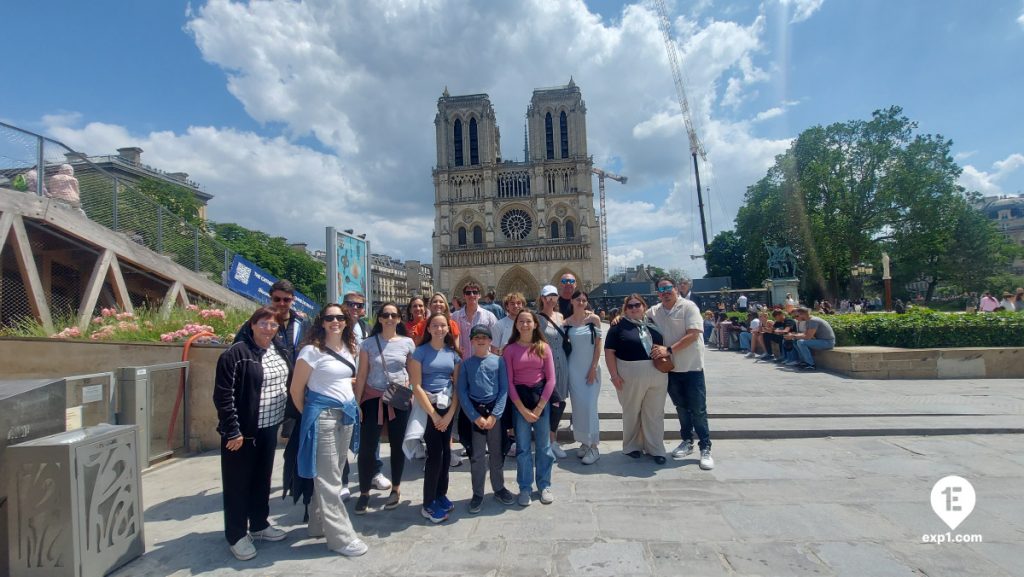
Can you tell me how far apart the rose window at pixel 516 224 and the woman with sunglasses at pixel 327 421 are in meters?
50.4

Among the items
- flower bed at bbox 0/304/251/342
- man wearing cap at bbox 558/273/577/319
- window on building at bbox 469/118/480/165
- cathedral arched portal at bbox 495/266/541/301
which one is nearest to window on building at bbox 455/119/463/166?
window on building at bbox 469/118/480/165

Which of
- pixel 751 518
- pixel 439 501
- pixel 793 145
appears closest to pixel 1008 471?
pixel 751 518

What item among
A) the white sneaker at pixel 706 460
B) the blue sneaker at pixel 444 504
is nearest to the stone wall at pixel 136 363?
the blue sneaker at pixel 444 504

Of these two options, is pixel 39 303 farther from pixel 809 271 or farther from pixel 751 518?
pixel 809 271

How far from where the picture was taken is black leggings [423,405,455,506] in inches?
135

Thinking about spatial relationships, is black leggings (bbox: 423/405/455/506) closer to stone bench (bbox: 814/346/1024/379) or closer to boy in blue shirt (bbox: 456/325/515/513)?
boy in blue shirt (bbox: 456/325/515/513)

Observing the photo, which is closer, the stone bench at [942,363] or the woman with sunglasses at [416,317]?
the woman with sunglasses at [416,317]

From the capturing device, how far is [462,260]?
51875 millimetres

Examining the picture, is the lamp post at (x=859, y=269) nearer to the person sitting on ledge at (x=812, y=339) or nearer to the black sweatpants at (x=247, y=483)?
the person sitting on ledge at (x=812, y=339)

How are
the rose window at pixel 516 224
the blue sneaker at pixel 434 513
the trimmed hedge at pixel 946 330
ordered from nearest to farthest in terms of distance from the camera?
the blue sneaker at pixel 434 513
the trimmed hedge at pixel 946 330
the rose window at pixel 516 224

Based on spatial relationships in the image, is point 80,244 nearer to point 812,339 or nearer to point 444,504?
point 444,504

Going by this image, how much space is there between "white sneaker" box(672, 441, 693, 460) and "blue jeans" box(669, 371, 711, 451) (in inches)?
2.2

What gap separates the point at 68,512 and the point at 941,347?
439 inches

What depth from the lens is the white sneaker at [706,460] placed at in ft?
14.0
